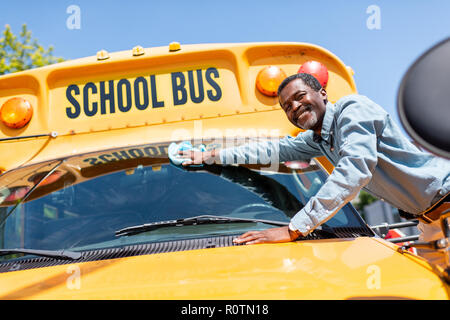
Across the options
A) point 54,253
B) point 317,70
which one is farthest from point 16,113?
point 317,70

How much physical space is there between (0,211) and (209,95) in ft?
4.92

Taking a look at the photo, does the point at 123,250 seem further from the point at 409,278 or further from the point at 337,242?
the point at 409,278

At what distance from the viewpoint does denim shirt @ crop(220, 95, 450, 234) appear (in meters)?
1.99

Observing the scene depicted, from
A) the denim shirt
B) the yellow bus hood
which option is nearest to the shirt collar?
the denim shirt

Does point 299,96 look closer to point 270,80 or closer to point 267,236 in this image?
point 270,80

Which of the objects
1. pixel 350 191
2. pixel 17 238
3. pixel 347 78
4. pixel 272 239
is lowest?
pixel 17 238

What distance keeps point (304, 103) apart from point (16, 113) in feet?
6.57

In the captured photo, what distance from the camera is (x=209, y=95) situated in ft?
10.5

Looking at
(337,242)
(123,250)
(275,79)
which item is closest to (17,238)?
(123,250)

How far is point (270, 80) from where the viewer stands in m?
3.08

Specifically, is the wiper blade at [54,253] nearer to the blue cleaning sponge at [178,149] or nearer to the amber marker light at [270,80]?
the blue cleaning sponge at [178,149]

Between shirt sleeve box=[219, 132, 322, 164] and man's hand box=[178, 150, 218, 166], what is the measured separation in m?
0.05

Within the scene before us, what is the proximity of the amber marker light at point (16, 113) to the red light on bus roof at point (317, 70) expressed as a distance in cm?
190

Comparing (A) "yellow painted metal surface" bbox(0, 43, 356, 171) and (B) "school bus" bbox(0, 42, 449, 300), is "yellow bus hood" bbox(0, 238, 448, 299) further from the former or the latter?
(A) "yellow painted metal surface" bbox(0, 43, 356, 171)
